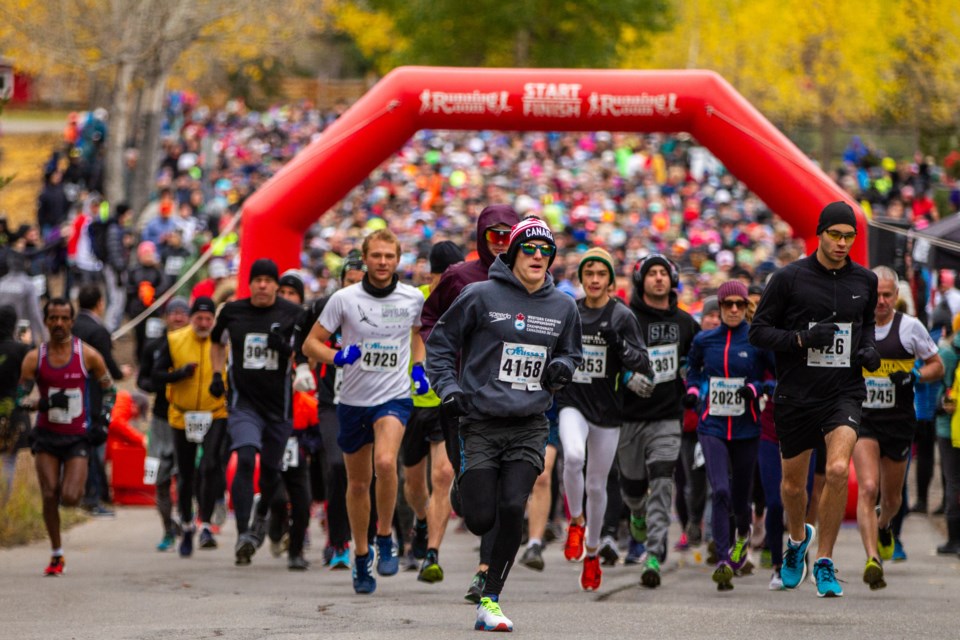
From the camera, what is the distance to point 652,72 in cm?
1605

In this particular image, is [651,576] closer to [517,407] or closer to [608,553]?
[608,553]

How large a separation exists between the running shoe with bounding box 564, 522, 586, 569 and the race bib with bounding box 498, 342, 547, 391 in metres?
2.11

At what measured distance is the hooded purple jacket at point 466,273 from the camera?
980 centimetres

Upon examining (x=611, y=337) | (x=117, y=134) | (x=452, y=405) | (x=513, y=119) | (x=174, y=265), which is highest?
(x=117, y=134)

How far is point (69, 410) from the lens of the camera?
448 inches

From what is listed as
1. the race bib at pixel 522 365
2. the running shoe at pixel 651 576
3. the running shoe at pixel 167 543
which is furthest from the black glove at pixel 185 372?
the race bib at pixel 522 365

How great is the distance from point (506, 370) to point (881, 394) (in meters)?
3.36

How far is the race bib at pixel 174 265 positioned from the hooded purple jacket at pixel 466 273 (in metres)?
12.5

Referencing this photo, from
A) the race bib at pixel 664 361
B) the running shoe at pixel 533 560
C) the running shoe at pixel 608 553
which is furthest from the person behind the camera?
the running shoe at pixel 608 553

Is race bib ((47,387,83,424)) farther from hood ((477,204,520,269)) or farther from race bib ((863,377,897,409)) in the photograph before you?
race bib ((863,377,897,409))

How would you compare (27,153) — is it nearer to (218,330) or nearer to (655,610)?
(218,330)

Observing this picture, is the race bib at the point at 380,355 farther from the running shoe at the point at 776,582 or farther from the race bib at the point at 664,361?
the running shoe at the point at 776,582

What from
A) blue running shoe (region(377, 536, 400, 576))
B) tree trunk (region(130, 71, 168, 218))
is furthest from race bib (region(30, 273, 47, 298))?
blue running shoe (region(377, 536, 400, 576))

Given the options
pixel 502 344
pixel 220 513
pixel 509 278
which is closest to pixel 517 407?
pixel 502 344
